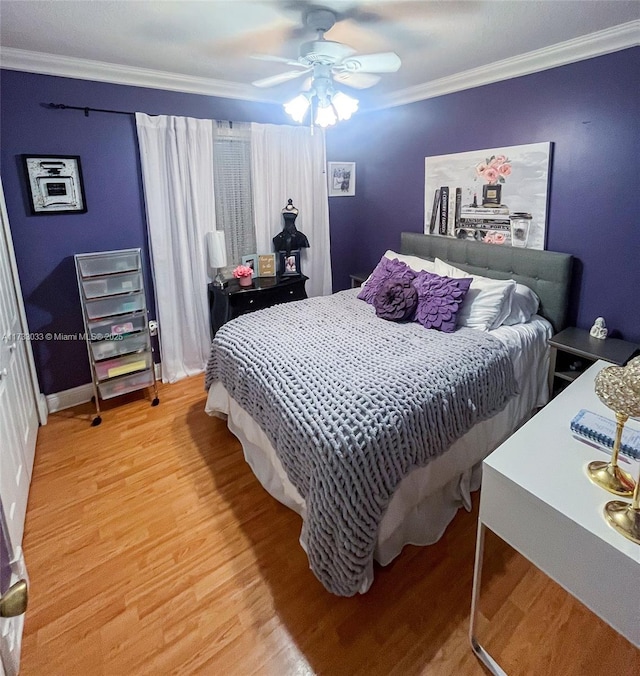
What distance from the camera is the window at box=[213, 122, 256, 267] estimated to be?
3.39m

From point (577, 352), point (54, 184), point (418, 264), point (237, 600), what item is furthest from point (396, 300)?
point (54, 184)

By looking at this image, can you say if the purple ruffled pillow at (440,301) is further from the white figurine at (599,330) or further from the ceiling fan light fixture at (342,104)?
the ceiling fan light fixture at (342,104)

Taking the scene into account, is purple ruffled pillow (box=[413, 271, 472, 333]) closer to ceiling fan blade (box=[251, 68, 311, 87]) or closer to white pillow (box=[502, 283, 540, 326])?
white pillow (box=[502, 283, 540, 326])

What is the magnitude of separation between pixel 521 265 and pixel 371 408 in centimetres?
192

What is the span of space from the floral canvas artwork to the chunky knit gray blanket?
103 cm

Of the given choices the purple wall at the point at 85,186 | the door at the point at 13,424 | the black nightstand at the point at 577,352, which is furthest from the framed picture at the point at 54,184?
the black nightstand at the point at 577,352

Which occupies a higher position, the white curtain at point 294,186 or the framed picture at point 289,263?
the white curtain at point 294,186

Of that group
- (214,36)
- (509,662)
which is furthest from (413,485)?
(214,36)

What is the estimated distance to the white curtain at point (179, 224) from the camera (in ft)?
10.2

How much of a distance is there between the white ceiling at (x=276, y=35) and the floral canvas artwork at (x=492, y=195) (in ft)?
1.72

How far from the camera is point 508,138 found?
9.47ft

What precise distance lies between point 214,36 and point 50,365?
2470 millimetres

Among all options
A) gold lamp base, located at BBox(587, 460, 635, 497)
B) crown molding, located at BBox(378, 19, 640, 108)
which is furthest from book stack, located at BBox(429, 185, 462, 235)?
gold lamp base, located at BBox(587, 460, 635, 497)

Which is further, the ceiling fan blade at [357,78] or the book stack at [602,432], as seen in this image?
the ceiling fan blade at [357,78]
